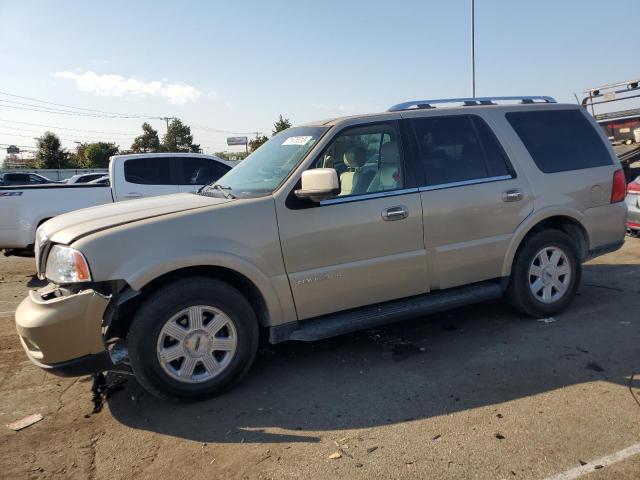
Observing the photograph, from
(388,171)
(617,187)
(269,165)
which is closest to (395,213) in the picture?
(388,171)

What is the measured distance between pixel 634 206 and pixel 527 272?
188 inches

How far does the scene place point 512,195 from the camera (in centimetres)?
438

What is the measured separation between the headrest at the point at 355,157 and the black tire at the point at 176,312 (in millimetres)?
1398

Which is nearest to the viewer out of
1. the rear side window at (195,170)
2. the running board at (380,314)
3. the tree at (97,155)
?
the running board at (380,314)

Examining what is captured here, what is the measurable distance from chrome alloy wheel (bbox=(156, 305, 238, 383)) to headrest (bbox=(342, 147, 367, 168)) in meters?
1.57

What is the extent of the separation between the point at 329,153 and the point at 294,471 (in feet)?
7.53

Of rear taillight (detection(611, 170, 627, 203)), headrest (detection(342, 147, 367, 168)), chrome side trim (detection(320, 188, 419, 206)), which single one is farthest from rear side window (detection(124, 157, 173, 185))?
rear taillight (detection(611, 170, 627, 203))

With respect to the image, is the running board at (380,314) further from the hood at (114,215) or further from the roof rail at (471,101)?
the roof rail at (471,101)

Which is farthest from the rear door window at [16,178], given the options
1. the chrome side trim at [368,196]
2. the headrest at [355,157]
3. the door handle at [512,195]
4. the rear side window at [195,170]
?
the door handle at [512,195]

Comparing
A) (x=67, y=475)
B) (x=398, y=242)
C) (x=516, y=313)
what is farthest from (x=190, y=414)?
(x=516, y=313)

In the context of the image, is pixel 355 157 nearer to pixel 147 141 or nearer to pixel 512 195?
pixel 512 195

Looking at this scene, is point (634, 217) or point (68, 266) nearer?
point (68, 266)

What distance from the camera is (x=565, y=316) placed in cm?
478

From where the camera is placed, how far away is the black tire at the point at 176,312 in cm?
323
